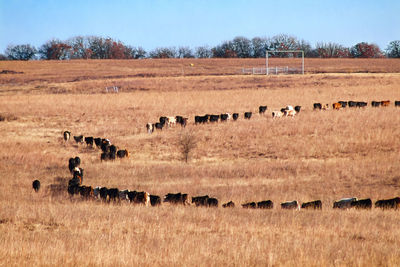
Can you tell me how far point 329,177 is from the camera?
20.0 meters

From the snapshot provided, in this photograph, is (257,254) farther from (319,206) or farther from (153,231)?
(319,206)

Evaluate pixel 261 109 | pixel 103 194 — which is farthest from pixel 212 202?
pixel 261 109

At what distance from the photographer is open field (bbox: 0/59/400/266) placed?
9.16m

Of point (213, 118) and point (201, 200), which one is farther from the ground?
point (213, 118)

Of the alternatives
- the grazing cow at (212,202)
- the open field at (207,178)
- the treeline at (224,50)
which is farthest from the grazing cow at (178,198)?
the treeline at (224,50)

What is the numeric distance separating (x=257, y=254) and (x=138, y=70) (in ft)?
267

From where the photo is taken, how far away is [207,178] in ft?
67.6

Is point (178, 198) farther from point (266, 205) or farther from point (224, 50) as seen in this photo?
point (224, 50)

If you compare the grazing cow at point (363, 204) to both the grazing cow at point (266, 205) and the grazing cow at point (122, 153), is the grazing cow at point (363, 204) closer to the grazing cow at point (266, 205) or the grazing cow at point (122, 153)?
the grazing cow at point (266, 205)

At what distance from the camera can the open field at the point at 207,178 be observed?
9.16 meters

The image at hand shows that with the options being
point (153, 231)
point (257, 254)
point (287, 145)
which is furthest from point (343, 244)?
point (287, 145)

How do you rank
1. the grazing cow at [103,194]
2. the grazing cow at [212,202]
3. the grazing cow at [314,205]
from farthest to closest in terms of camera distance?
the grazing cow at [103,194] → the grazing cow at [212,202] → the grazing cow at [314,205]

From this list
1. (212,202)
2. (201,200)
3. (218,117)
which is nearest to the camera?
(212,202)

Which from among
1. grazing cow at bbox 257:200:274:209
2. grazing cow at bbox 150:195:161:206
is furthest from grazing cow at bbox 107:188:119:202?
grazing cow at bbox 257:200:274:209
